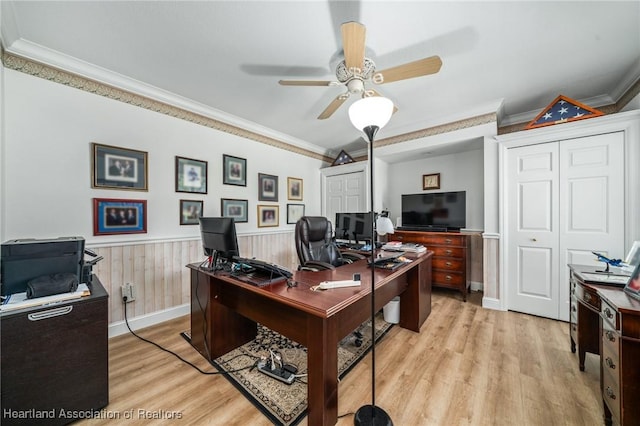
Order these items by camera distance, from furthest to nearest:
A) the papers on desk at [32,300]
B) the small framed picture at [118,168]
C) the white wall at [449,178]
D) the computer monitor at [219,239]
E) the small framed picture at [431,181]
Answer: the small framed picture at [431,181] < the white wall at [449,178] < the small framed picture at [118,168] < the computer monitor at [219,239] < the papers on desk at [32,300]

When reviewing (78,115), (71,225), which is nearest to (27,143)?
(78,115)

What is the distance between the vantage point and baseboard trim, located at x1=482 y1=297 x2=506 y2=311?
285cm

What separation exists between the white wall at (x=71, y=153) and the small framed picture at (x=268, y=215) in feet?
2.93

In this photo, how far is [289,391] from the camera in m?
1.55

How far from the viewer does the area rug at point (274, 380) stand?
1.41 metres

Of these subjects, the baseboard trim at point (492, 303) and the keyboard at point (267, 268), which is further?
the baseboard trim at point (492, 303)

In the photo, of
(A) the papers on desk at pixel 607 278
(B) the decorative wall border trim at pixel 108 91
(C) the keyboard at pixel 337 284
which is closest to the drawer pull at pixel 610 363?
(A) the papers on desk at pixel 607 278

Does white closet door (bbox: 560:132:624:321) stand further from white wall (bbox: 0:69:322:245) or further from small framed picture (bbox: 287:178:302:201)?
white wall (bbox: 0:69:322:245)

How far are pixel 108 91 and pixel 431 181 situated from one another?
4.48 m

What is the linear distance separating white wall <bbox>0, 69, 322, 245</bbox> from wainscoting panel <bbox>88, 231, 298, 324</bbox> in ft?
0.38

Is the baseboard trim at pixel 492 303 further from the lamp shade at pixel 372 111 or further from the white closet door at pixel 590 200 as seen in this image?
the lamp shade at pixel 372 111

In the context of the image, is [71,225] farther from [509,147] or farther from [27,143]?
[509,147]

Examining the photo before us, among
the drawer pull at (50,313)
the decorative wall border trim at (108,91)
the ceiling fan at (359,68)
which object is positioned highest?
the decorative wall border trim at (108,91)

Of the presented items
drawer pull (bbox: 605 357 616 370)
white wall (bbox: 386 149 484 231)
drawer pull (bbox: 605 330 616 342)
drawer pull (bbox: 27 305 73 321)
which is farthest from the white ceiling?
drawer pull (bbox: 605 357 616 370)
